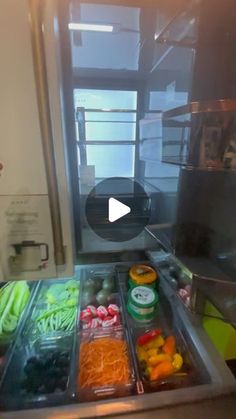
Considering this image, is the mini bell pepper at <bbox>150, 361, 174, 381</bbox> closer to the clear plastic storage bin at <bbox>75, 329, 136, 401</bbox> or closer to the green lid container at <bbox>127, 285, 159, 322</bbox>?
the clear plastic storage bin at <bbox>75, 329, 136, 401</bbox>

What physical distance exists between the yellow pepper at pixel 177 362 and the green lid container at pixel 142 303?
181 millimetres

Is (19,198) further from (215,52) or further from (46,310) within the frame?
(215,52)

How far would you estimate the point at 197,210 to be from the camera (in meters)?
0.92

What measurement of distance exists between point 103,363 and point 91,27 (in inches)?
52.3

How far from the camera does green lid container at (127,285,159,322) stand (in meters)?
0.92

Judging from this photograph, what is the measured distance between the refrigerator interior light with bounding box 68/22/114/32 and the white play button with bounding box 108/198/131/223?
0.81 meters

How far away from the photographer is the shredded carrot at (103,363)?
73 centimetres

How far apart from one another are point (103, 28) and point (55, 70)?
57 cm

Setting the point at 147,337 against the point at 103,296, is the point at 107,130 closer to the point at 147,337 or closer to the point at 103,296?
the point at 103,296

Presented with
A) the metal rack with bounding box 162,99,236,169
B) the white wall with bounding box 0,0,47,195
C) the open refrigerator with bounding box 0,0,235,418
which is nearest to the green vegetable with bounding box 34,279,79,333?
the open refrigerator with bounding box 0,0,235,418

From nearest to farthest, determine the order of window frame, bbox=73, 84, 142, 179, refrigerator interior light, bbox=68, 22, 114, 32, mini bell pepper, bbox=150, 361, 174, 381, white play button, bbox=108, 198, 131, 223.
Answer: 1. mini bell pepper, bbox=150, 361, 174, 381
2. refrigerator interior light, bbox=68, 22, 114, 32
3. window frame, bbox=73, 84, 142, 179
4. white play button, bbox=108, 198, 131, 223

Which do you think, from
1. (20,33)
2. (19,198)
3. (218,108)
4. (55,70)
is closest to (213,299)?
(218,108)

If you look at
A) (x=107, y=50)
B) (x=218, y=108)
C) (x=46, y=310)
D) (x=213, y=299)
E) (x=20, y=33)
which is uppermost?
(x=107, y=50)

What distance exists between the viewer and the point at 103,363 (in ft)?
2.60
